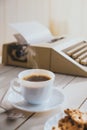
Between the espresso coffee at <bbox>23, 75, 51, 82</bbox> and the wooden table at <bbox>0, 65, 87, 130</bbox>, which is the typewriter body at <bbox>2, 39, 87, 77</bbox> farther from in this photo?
the espresso coffee at <bbox>23, 75, 51, 82</bbox>

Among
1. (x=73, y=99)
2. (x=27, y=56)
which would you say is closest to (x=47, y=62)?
(x=27, y=56)

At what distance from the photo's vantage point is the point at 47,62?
113 cm

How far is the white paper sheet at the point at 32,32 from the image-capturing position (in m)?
1.18

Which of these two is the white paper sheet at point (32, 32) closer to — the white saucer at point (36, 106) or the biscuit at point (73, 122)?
the white saucer at point (36, 106)

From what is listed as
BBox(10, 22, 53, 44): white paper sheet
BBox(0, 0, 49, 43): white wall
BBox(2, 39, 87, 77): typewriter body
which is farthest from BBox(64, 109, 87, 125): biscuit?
BBox(0, 0, 49, 43): white wall

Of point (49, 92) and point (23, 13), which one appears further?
point (23, 13)

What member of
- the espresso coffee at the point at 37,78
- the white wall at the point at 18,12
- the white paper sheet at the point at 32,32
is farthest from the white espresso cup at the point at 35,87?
the white wall at the point at 18,12

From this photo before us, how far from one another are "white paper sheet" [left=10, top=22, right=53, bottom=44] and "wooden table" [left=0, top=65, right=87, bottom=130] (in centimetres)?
16

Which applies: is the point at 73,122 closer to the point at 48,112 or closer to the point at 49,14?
the point at 48,112

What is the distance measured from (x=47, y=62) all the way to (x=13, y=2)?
4.61 ft

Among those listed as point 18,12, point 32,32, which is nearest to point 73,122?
point 32,32

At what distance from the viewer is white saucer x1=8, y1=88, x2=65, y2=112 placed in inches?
27.3

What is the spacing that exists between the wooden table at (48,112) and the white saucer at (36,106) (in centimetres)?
1

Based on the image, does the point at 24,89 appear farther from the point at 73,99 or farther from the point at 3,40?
the point at 3,40
